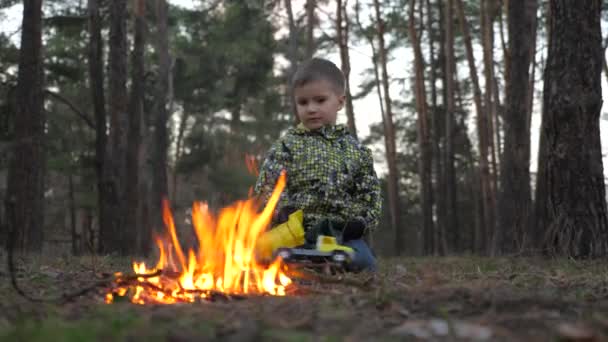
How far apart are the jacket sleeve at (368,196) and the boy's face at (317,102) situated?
46cm

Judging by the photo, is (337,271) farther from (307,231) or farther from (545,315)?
(545,315)

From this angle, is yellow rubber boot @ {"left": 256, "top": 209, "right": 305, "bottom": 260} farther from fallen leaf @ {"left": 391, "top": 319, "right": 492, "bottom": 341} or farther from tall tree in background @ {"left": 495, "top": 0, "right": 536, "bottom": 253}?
tall tree in background @ {"left": 495, "top": 0, "right": 536, "bottom": 253}

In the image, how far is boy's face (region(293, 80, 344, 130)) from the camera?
563 centimetres

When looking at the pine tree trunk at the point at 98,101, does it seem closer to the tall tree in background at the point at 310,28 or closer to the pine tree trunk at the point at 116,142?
the pine tree trunk at the point at 116,142

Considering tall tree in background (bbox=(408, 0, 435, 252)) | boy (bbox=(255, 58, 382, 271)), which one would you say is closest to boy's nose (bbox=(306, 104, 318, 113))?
boy (bbox=(255, 58, 382, 271))

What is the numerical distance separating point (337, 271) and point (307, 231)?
678 mm

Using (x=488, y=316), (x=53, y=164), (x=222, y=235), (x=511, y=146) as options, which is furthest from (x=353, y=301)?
(x=53, y=164)

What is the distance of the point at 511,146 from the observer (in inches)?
425

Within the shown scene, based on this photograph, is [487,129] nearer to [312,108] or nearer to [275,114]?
[312,108]

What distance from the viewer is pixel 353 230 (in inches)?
211

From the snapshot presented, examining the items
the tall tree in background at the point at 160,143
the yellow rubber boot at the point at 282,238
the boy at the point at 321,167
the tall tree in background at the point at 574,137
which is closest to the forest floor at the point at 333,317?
the yellow rubber boot at the point at 282,238

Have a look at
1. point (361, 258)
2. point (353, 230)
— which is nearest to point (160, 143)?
point (353, 230)

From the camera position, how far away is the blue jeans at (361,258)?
5.10 m

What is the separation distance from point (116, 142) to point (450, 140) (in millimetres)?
11020
